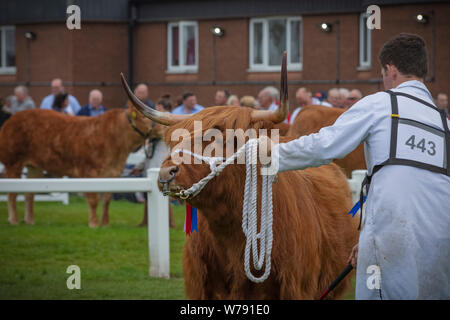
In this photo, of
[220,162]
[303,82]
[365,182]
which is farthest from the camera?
[303,82]

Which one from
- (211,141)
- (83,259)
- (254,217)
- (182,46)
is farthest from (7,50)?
(254,217)

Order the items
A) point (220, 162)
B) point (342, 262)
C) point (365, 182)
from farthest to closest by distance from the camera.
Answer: point (342, 262) → point (220, 162) → point (365, 182)

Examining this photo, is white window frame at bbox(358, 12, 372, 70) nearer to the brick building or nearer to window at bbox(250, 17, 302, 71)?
the brick building

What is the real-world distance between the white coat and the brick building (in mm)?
18686

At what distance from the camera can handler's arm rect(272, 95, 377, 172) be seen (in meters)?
3.30

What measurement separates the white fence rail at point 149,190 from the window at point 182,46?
722 inches

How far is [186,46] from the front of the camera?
25.9m

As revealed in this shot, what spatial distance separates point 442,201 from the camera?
331 cm

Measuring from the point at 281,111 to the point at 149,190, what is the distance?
3994 millimetres

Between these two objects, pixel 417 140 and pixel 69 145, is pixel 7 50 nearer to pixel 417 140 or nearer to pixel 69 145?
pixel 69 145

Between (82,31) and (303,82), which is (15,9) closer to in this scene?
(82,31)

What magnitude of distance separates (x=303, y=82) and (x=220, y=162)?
20.1 m

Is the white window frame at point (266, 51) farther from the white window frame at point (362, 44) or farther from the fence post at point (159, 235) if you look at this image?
the fence post at point (159, 235)
